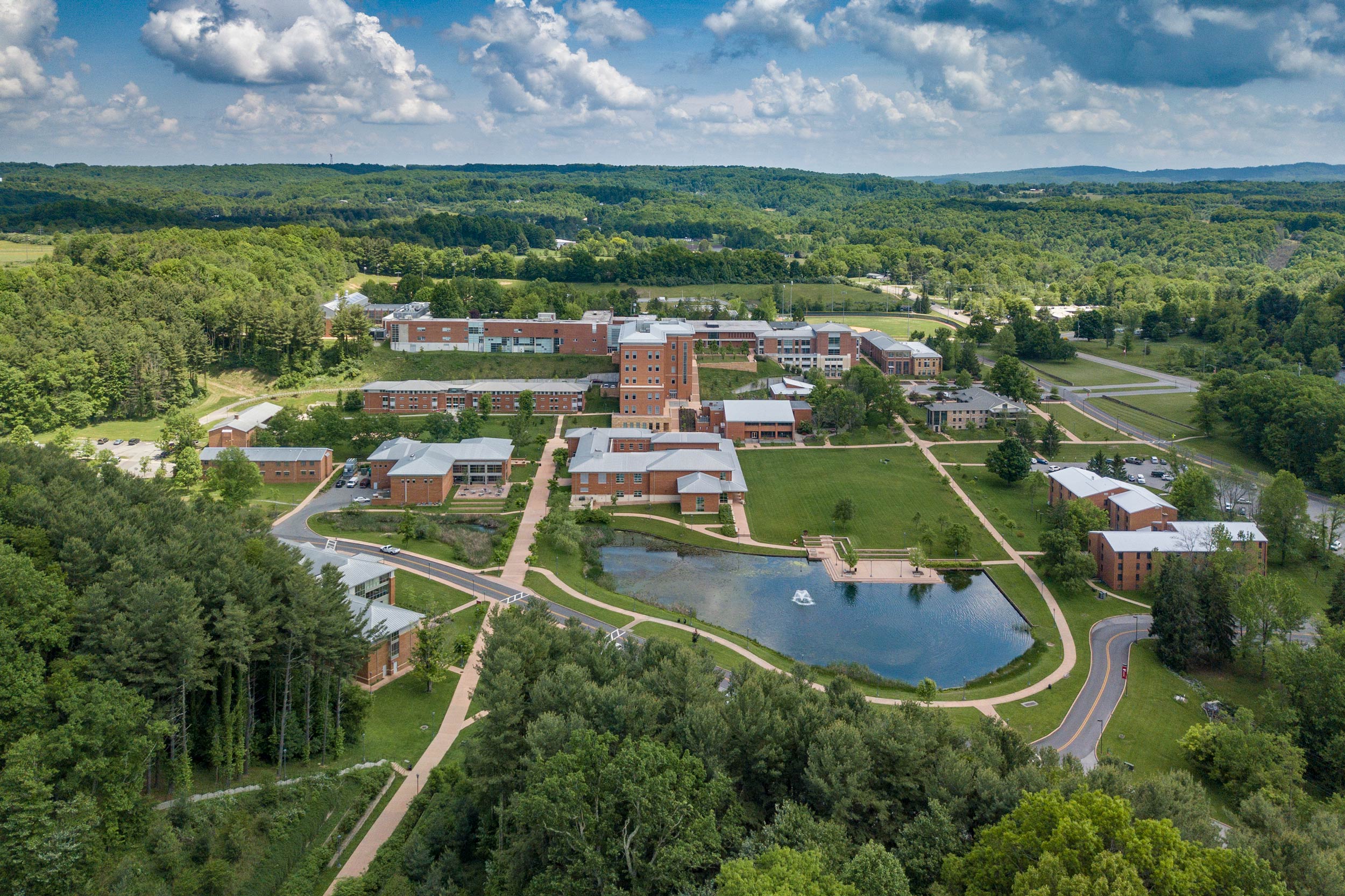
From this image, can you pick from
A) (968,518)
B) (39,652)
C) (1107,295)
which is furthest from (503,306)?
(1107,295)

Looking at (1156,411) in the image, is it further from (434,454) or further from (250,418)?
(250,418)

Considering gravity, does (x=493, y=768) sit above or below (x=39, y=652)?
below

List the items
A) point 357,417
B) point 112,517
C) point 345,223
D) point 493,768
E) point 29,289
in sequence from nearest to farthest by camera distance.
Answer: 1. point 493,768
2. point 112,517
3. point 357,417
4. point 29,289
5. point 345,223

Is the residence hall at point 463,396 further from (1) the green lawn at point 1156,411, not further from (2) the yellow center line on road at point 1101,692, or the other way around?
(1) the green lawn at point 1156,411

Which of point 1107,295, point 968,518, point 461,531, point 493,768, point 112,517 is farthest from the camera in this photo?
point 1107,295

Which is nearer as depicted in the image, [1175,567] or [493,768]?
[493,768]

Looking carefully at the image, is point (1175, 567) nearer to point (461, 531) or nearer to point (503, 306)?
point (461, 531)

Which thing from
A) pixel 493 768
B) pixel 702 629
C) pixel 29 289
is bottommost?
pixel 702 629
